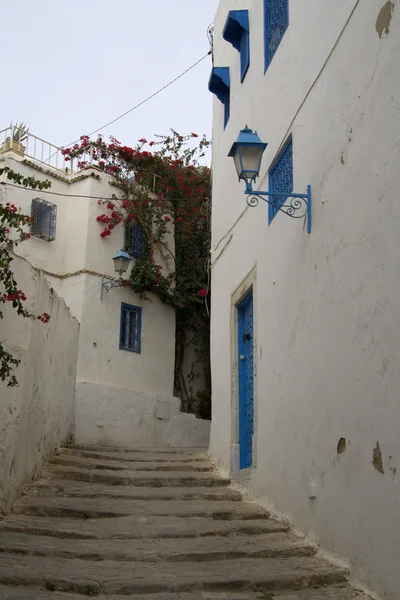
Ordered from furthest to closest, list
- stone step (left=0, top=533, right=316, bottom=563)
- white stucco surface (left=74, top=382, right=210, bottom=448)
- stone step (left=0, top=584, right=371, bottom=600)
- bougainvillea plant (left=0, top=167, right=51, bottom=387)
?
white stucco surface (left=74, top=382, right=210, bottom=448) → bougainvillea plant (left=0, top=167, right=51, bottom=387) → stone step (left=0, top=533, right=316, bottom=563) → stone step (left=0, top=584, right=371, bottom=600)

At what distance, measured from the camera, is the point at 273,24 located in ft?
24.6

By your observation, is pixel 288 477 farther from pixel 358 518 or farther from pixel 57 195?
pixel 57 195

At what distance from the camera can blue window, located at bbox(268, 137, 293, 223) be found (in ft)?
21.5

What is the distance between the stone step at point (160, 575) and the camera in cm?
432

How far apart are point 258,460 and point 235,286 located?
233cm

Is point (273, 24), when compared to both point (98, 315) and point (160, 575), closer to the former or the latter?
point (160, 575)

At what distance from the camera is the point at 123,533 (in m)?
5.53

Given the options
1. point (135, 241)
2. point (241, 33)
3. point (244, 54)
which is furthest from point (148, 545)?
point (135, 241)

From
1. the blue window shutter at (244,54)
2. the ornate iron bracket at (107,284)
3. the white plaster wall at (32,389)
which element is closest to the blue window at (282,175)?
the blue window shutter at (244,54)

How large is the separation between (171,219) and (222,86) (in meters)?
4.86

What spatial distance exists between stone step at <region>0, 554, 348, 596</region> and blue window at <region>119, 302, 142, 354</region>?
860cm

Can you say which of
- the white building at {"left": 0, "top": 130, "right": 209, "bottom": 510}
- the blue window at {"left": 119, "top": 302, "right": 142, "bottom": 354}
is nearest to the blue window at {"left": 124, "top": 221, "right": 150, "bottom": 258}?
the white building at {"left": 0, "top": 130, "right": 209, "bottom": 510}

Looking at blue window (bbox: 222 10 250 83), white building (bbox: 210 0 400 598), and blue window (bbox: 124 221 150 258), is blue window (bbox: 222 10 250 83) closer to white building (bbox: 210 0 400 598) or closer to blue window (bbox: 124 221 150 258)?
white building (bbox: 210 0 400 598)

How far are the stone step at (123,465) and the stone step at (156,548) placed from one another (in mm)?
2507
